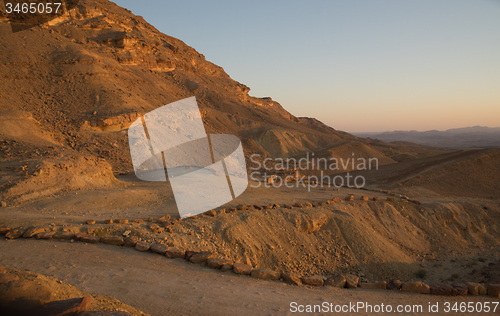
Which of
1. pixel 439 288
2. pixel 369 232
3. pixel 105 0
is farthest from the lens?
pixel 105 0

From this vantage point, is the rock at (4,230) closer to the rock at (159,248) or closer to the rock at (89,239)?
the rock at (89,239)

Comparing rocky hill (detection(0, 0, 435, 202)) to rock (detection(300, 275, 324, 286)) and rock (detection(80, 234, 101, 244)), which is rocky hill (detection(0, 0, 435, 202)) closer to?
rock (detection(80, 234, 101, 244))

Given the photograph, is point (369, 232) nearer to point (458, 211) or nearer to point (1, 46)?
point (458, 211)

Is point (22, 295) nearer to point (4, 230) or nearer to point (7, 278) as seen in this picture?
point (7, 278)

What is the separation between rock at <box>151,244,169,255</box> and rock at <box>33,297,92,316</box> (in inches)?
102

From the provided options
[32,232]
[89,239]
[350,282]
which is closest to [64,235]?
[89,239]

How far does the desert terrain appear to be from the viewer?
468 centimetres

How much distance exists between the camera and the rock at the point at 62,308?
116 inches

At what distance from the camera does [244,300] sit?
14.4 feet

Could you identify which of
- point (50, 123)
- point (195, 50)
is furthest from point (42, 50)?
point (195, 50)

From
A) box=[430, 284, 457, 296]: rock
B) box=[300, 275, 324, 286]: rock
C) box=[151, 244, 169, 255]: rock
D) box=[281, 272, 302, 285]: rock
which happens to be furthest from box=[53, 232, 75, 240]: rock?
box=[430, 284, 457, 296]: rock

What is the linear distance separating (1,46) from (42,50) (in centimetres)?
253

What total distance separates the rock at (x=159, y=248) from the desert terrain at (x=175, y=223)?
6 centimetres

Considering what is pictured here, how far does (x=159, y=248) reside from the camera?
5.75m
